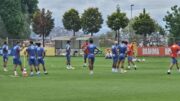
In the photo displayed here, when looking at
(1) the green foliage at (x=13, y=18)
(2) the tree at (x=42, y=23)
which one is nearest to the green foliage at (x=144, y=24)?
(1) the green foliage at (x=13, y=18)

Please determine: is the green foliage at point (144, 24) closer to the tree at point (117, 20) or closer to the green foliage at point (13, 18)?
the tree at point (117, 20)

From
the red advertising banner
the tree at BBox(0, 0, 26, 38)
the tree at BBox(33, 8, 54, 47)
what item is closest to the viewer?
the red advertising banner

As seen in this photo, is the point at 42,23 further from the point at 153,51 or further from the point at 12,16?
the point at 153,51

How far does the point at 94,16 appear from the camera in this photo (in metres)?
97.9

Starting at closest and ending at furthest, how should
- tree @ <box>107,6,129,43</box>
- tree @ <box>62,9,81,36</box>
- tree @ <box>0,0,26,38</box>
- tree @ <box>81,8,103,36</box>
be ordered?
tree @ <box>107,6,129,43</box>
tree @ <box>81,8,103,36</box>
tree @ <box>0,0,26,38</box>
tree @ <box>62,9,81,36</box>

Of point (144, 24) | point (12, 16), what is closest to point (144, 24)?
point (144, 24)

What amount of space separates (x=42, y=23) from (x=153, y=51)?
149 feet

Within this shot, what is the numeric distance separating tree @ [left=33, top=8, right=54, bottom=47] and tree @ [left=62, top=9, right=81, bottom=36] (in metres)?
9.87

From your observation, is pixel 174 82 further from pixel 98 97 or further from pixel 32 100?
pixel 32 100

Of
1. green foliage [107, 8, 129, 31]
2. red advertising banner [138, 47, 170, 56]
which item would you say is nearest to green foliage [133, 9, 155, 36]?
green foliage [107, 8, 129, 31]

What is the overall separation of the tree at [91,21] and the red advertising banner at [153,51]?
26.7 meters

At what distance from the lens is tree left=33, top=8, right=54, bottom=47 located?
11206 centimetres

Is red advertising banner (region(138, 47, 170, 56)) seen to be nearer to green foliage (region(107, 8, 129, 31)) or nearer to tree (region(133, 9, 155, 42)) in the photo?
tree (region(133, 9, 155, 42))

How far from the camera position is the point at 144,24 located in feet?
283
